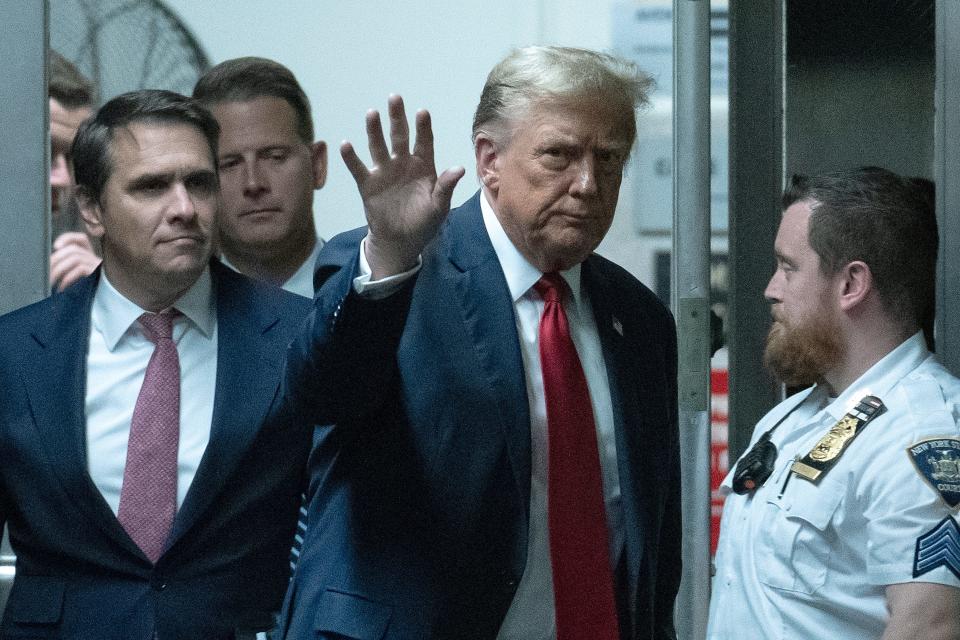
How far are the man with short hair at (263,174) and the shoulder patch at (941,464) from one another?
→ 122cm

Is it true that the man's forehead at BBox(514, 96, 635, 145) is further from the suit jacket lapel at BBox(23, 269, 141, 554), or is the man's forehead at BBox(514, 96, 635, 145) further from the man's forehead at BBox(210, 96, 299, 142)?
the man's forehead at BBox(210, 96, 299, 142)

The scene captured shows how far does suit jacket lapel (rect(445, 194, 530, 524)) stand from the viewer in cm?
206

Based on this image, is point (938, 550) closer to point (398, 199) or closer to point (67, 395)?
point (398, 199)

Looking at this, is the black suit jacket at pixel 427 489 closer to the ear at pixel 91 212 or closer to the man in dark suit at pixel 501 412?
the man in dark suit at pixel 501 412

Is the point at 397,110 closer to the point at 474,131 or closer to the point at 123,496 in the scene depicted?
the point at 474,131

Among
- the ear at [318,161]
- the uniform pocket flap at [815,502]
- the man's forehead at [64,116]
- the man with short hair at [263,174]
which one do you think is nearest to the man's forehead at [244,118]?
the man with short hair at [263,174]

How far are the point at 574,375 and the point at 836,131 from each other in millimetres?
1107

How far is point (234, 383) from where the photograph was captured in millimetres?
2238

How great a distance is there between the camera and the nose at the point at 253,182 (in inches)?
112

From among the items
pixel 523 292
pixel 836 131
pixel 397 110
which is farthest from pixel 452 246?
pixel 836 131

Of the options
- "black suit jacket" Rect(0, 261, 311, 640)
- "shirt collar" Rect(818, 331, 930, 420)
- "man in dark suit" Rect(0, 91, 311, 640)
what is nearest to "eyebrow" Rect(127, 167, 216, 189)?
"man in dark suit" Rect(0, 91, 311, 640)

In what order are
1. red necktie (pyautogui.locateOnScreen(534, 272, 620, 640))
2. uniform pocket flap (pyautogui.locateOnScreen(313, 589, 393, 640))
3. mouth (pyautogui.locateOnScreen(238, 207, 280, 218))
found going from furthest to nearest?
1. mouth (pyautogui.locateOnScreen(238, 207, 280, 218))
2. red necktie (pyautogui.locateOnScreen(534, 272, 620, 640))
3. uniform pocket flap (pyautogui.locateOnScreen(313, 589, 393, 640))

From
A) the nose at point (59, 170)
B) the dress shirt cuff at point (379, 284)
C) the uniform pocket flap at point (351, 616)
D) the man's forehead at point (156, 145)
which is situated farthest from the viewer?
the nose at point (59, 170)

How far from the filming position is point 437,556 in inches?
80.4
